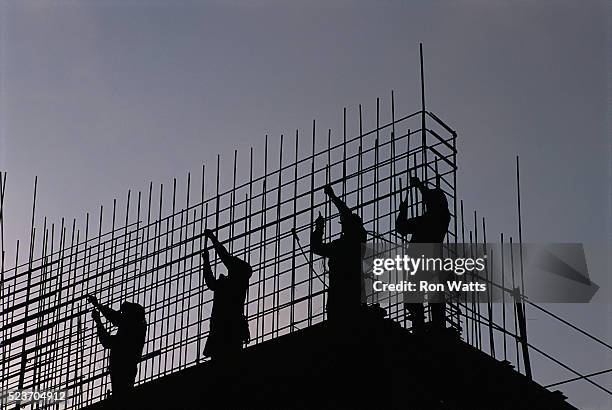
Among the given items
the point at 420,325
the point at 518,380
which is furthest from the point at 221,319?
the point at 518,380

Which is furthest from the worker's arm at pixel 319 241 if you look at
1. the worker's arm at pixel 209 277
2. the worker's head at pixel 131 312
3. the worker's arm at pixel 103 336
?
the worker's arm at pixel 103 336

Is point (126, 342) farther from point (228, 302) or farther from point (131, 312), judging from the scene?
point (228, 302)

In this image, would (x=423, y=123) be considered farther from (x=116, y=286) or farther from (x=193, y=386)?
(x=116, y=286)

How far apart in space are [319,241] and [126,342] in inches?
144

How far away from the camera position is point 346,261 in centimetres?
1393

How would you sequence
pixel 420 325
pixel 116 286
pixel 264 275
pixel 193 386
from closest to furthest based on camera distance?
pixel 420 325 → pixel 193 386 → pixel 264 275 → pixel 116 286

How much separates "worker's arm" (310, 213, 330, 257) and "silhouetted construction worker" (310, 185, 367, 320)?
13 cm

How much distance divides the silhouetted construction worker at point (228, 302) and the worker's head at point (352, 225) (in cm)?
177

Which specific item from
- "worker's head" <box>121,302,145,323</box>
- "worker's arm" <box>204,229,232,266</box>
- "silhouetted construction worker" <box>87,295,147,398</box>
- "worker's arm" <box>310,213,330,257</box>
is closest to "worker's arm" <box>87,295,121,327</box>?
"silhouetted construction worker" <box>87,295,147,398</box>

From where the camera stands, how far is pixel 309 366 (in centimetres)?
1349

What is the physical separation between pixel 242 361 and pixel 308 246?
1.77m

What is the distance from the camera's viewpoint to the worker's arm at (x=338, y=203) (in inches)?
545

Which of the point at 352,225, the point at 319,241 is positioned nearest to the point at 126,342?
the point at 319,241

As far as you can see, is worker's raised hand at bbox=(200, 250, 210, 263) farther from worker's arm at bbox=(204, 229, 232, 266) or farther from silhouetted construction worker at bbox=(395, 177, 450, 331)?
silhouetted construction worker at bbox=(395, 177, 450, 331)
